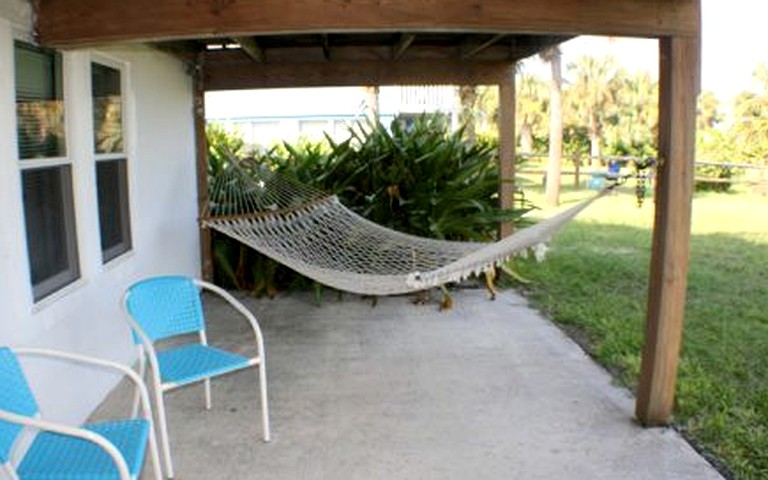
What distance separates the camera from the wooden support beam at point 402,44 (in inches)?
178

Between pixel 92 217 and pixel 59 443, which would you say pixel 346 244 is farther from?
pixel 59 443

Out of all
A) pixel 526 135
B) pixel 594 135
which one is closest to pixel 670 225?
pixel 594 135

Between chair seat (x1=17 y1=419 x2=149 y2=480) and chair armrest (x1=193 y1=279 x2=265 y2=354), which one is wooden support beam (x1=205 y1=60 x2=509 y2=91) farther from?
chair seat (x1=17 y1=419 x2=149 y2=480)

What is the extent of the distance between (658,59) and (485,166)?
3211 millimetres

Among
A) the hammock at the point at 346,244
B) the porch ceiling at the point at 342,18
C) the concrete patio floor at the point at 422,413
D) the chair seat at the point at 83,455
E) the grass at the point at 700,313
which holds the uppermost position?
the porch ceiling at the point at 342,18

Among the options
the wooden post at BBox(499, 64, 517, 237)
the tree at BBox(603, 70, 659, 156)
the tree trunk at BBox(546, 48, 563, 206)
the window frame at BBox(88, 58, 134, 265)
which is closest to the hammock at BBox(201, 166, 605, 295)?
the window frame at BBox(88, 58, 134, 265)

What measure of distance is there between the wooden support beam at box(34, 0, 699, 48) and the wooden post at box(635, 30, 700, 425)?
14 cm

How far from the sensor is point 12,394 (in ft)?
6.16

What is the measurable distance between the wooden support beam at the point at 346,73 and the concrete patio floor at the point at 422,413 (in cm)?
193

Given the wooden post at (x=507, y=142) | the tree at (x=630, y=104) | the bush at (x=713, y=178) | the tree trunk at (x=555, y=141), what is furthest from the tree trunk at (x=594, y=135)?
the wooden post at (x=507, y=142)

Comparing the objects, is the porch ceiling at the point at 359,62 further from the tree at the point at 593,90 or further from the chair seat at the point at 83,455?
the tree at the point at 593,90

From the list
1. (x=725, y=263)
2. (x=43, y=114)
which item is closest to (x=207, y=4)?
(x=43, y=114)

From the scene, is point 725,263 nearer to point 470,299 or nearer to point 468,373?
point 470,299

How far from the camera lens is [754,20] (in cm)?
3731
